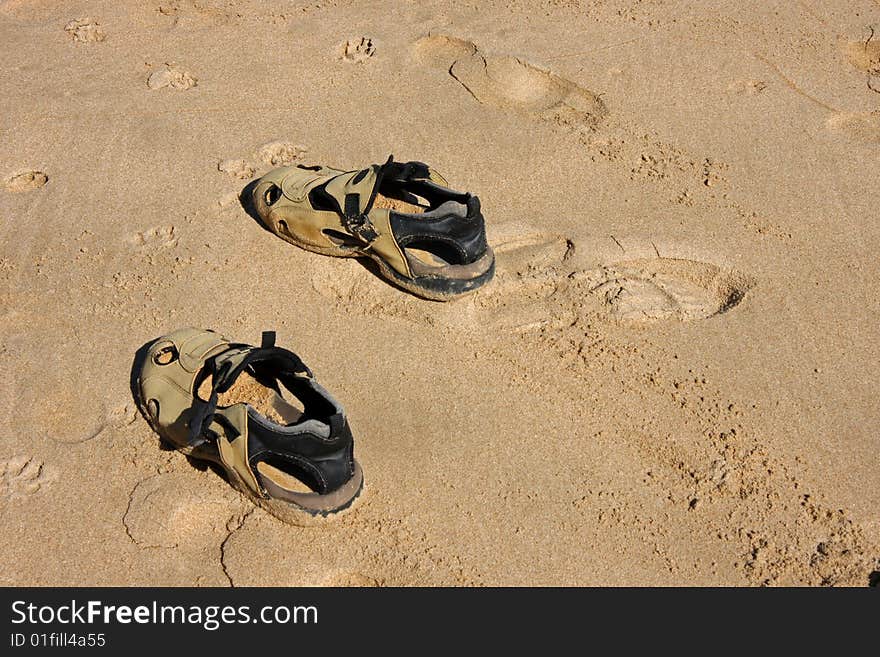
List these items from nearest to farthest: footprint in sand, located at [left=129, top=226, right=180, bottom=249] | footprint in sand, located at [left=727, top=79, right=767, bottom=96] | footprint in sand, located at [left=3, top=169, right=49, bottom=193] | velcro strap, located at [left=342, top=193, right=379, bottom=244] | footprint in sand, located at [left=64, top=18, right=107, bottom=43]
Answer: velcro strap, located at [left=342, top=193, right=379, bottom=244] < footprint in sand, located at [left=129, top=226, right=180, bottom=249] < footprint in sand, located at [left=3, top=169, right=49, bottom=193] < footprint in sand, located at [left=727, top=79, right=767, bottom=96] < footprint in sand, located at [left=64, top=18, right=107, bottom=43]

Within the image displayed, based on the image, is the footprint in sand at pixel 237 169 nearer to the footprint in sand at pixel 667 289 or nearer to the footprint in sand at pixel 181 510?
the footprint in sand at pixel 181 510

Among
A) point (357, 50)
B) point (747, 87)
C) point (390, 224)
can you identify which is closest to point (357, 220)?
point (390, 224)

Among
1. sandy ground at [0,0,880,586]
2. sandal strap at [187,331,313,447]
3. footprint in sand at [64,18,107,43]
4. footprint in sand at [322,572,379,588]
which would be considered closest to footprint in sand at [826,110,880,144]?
sandy ground at [0,0,880,586]

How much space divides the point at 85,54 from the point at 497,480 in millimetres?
3908

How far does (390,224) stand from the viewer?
351cm

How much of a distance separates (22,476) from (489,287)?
201cm

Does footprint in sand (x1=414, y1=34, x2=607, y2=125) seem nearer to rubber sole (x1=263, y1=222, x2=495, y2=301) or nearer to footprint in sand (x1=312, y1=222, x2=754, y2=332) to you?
footprint in sand (x1=312, y1=222, x2=754, y2=332)

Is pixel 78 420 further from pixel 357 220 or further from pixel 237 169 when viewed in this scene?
pixel 237 169

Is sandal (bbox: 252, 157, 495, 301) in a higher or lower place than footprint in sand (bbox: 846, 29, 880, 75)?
lower

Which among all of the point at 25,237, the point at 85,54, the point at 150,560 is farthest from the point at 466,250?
the point at 85,54

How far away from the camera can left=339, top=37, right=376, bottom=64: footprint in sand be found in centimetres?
500

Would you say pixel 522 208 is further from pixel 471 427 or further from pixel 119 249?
pixel 119 249

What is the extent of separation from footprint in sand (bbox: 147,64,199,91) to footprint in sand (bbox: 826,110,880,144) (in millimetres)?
3678

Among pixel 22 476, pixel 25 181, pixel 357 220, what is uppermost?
pixel 357 220
